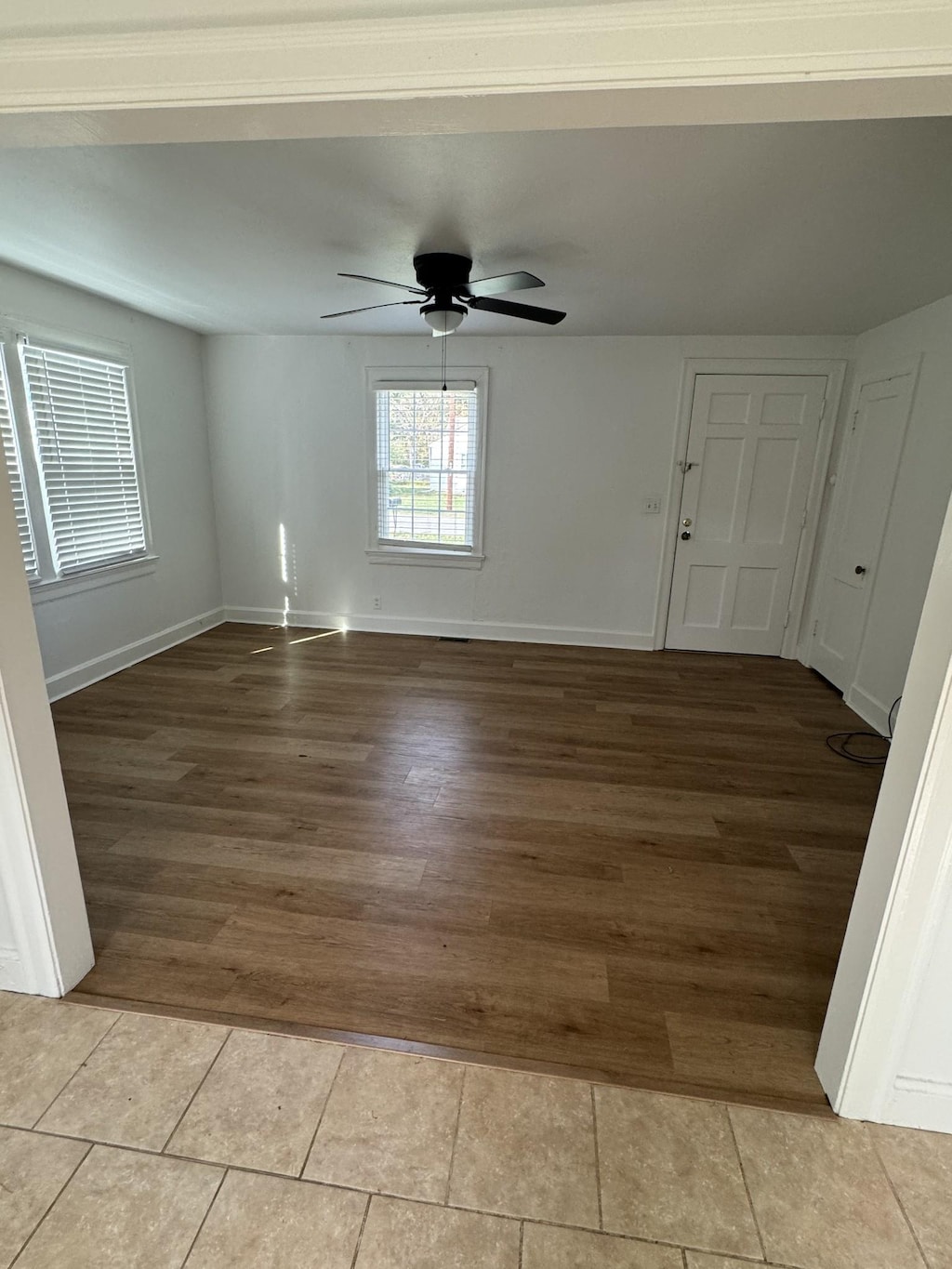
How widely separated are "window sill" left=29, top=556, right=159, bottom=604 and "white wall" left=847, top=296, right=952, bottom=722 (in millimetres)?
4840

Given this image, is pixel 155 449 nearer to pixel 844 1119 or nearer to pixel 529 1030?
pixel 529 1030

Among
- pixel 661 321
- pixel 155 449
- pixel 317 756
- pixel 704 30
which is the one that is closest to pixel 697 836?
pixel 317 756

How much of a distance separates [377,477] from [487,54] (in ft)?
12.6

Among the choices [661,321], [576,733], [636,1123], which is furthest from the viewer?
[661,321]

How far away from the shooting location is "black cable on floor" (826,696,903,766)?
2.97 m

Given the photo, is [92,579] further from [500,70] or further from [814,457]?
[814,457]

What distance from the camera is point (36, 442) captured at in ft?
10.6

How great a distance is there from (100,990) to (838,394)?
515 cm

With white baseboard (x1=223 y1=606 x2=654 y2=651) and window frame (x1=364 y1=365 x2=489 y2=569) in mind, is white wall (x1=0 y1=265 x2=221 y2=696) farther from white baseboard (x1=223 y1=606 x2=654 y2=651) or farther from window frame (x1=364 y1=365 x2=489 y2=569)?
window frame (x1=364 y1=365 x2=489 y2=569)

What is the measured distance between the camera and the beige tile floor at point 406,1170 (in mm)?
1059

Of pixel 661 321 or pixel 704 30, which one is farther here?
pixel 661 321

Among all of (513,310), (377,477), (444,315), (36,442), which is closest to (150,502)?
(36,442)

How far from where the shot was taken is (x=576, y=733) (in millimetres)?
3191

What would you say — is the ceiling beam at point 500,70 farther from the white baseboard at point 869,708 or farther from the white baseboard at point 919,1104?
the white baseboard at point 869,708
